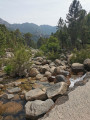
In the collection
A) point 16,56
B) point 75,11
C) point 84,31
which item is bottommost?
point 16,56

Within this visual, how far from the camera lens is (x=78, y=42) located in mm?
25859

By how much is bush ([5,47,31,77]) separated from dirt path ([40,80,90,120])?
4.87 meters

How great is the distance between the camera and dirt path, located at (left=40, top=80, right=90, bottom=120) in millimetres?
3667

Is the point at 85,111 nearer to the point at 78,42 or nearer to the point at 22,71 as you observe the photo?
the point at 22,71

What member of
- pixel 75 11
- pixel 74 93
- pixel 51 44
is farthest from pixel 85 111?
pixel 75 11

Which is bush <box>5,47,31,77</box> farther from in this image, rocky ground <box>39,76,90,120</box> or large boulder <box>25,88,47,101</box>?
rocky ground <box>39,76,90,120</box>

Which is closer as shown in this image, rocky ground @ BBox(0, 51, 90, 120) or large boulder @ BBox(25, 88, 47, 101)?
rocky ground @ BBox(0, 51, 90, 120)

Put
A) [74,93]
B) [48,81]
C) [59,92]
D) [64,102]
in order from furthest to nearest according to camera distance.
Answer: [48,81], [59,92], [74,93], [64,102]

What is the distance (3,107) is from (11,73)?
164 inches

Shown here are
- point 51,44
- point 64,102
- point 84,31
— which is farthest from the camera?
point 84,31

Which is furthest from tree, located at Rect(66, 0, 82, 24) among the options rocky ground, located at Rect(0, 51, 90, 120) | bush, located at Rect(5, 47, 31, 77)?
rocky ground, located at Rect(0, 51, 90, 120)

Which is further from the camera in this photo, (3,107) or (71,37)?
(71,37)

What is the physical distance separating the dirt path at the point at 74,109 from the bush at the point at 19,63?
4866 mm

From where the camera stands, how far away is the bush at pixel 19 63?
28.5 ft
